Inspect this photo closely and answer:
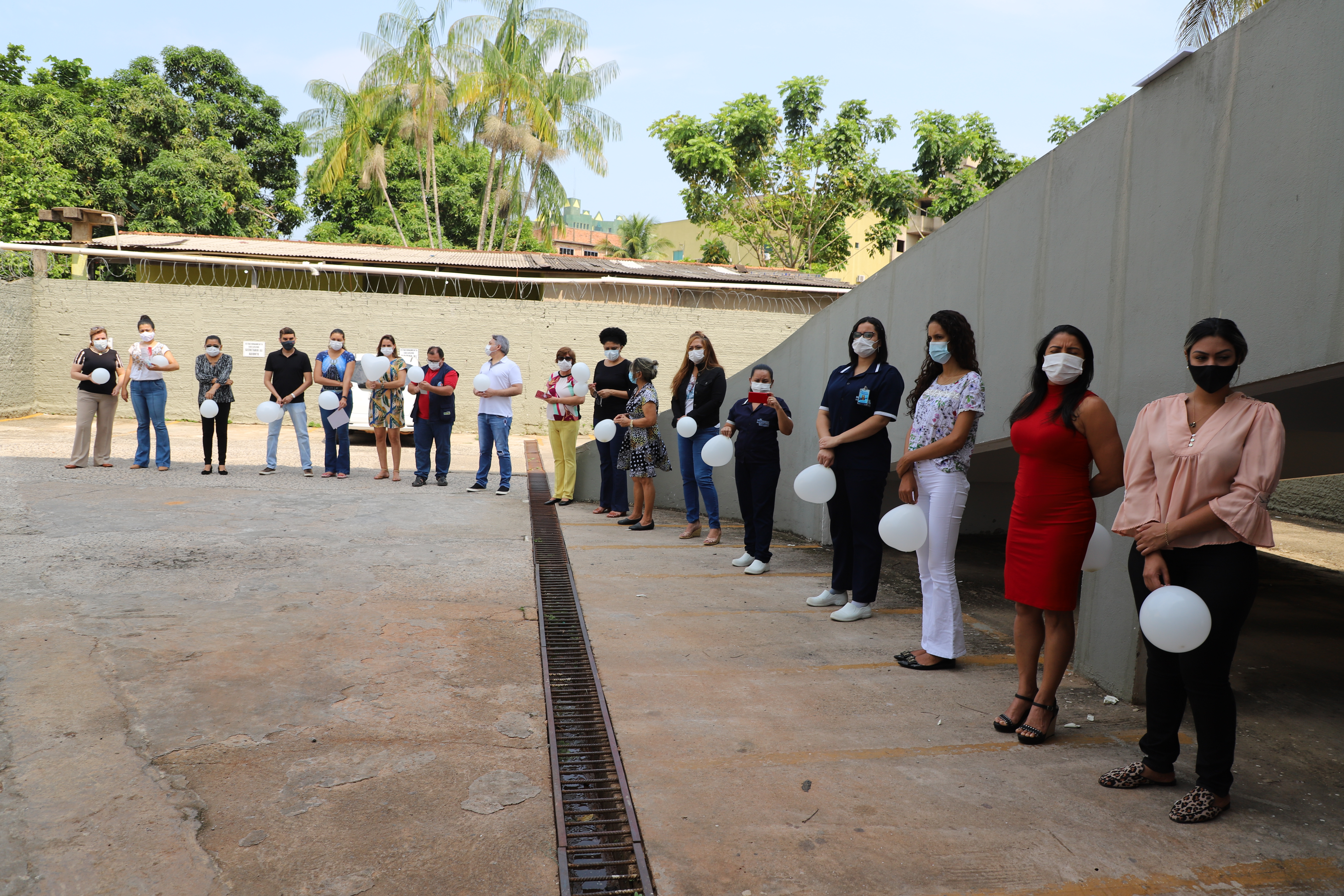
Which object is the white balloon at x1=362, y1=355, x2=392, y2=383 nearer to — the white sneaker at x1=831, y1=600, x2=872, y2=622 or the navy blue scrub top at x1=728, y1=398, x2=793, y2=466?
the navy blue scrub top at x1=728, y1=398, x2=793, y2=466

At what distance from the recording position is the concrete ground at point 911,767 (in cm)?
240

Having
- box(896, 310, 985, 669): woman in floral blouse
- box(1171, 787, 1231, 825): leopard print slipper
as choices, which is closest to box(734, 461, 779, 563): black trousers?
box(896, 310, 985, 669): woman in floral blouse

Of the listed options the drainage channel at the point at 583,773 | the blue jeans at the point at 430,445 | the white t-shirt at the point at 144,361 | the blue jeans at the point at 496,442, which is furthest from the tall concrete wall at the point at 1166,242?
the white t-shirt at the point at 144,361

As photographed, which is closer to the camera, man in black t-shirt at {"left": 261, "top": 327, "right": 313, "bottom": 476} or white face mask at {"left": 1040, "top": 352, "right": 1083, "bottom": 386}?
white face mask at {"left": 1040, "top": 352, "right": 1083, "bottom": 386}

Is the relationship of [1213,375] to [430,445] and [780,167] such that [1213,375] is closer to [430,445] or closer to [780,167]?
[430,445]

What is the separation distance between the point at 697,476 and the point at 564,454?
6.78 ft

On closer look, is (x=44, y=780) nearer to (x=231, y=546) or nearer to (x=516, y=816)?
(x=516, y=816)

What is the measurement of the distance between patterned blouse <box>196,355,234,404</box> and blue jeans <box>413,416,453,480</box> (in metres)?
2.02

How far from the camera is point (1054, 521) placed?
321 centimetres

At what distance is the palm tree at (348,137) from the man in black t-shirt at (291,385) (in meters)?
19.2

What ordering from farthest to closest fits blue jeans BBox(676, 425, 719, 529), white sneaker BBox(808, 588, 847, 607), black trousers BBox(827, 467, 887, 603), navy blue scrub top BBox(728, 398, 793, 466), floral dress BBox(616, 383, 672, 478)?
floral dress BBox(616, 383, 672, 478)
blue jeans BBox(676, 425, 719, 529)
navy blue scrub top BBox(728, 398, 793, 466)
white sneaker BBox(808, 588, 847, 607)
black trousers BBox(827, 467, 887, 603)

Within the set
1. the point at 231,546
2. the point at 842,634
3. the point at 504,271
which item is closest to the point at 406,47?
the point at 504,271

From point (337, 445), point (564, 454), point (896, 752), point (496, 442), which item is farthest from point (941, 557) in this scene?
point (337, 445)

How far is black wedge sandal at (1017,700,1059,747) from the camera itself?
128 inches
